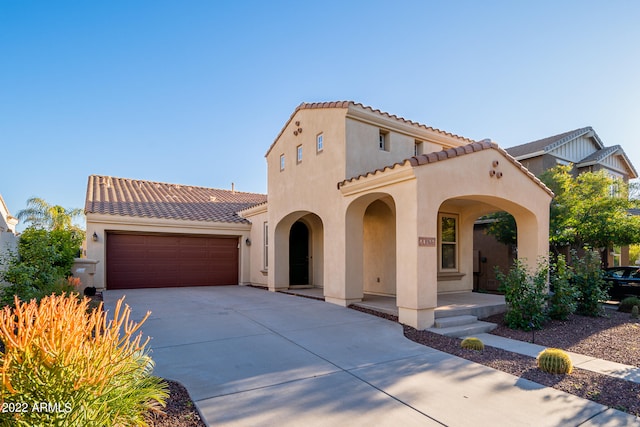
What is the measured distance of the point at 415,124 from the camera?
11625mm

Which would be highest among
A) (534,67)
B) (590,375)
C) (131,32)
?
(131,32)

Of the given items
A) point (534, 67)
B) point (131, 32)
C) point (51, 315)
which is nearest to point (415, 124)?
point (534, 67)

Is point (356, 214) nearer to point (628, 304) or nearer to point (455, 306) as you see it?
point (455, 306)

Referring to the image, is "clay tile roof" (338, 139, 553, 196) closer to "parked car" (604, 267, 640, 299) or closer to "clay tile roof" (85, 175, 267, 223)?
"parked car" (604, 267, 640, 299)

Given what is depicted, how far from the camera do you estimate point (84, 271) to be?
12117 millimetres

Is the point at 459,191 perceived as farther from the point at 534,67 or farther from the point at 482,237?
the point at 482,237

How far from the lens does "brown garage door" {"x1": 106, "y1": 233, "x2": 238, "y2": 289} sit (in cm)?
1441

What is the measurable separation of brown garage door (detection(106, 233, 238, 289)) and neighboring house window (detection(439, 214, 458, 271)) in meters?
9.58

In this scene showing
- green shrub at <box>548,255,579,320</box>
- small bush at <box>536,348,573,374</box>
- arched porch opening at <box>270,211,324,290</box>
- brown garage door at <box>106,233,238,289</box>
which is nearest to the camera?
small bush at <box>536,348,573,374</box>

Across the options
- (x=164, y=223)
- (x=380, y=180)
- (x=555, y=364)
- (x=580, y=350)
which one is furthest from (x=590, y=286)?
(x=164, y=223)

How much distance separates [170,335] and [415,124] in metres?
9.44

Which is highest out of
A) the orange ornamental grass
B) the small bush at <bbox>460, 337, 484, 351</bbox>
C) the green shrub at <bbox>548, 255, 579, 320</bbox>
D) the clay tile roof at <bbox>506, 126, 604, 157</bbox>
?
the clay tile roof at <bbox>506, 126, 604, 157</bbox>

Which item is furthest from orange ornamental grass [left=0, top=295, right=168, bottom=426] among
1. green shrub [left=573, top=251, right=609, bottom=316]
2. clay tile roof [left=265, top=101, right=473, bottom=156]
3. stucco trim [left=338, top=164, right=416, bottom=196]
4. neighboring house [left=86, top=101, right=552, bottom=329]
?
green shrub [left=573, top=251, right=609, bottom=316]

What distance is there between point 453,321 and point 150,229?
41.0 ft
